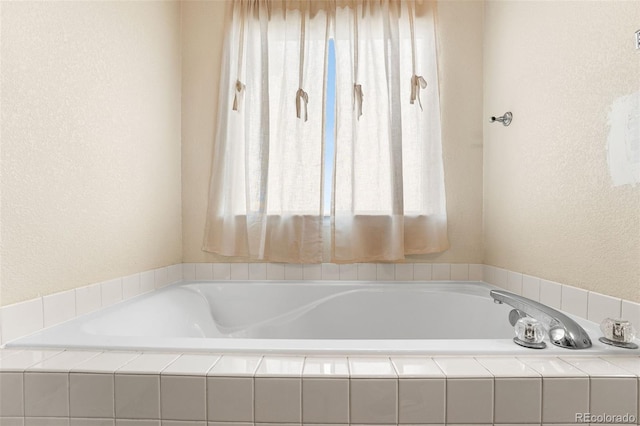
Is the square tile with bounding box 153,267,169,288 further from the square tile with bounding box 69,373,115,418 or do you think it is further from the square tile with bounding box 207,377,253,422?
the square tile with bounding box 207,377,253,422

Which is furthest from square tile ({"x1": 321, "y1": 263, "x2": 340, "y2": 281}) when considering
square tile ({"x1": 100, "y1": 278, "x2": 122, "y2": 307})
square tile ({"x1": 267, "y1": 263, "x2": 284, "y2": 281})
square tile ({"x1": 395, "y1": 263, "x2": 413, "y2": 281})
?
square tile ({"x1": 100, "y1": 278, "x2": 122, "y2": 307})

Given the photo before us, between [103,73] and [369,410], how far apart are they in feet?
4.73

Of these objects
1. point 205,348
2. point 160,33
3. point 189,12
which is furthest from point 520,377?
point 189,12

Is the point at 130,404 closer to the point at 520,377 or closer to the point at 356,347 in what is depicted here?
the point at 356,347

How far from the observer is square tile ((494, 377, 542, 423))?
2.35 feet

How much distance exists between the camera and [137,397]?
2.42 ft

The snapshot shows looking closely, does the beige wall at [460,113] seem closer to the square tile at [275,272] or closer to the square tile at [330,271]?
the square tile at [275,272]

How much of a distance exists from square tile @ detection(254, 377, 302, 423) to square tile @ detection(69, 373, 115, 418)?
324mm

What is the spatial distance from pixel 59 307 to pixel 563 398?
1.38m

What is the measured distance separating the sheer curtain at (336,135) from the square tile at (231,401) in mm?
1083

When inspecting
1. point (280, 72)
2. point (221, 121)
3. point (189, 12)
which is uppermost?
point (189, 12)

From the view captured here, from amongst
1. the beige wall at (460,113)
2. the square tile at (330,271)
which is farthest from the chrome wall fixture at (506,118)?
the square tile at (330,271)

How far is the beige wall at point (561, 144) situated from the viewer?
1015mm

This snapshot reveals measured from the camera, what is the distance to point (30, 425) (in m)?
0.75
